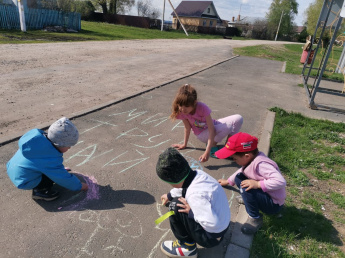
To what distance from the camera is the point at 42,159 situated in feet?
8.53

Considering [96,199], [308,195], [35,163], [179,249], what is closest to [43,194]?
[35,163]

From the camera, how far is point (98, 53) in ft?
43.6

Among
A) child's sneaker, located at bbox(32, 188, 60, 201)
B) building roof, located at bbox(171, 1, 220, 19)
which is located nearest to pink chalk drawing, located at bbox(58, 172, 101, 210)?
child's sneaker, located at bbox(32, 188, 60, 201)

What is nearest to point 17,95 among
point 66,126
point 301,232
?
point 66,126

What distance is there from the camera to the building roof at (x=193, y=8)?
63.0m

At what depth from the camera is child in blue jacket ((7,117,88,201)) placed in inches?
101

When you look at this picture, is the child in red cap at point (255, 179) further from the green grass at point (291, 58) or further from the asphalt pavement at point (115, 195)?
the green grass at point (291, 58)

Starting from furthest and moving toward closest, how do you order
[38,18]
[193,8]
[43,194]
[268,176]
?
[193,8], [38,18], [43,194], [268,176]

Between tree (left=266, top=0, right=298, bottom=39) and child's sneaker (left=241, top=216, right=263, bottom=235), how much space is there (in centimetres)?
6665

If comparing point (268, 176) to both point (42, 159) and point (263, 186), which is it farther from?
point (42, 159)

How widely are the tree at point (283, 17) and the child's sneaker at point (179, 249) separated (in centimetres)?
6724

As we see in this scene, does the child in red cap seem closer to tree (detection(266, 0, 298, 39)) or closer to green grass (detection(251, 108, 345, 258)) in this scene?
green grass (detection(251, 108, 345, 258))

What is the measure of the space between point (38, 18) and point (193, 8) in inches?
1971

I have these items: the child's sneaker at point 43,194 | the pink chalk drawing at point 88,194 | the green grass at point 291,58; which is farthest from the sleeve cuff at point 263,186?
the green grass at point 291,58
